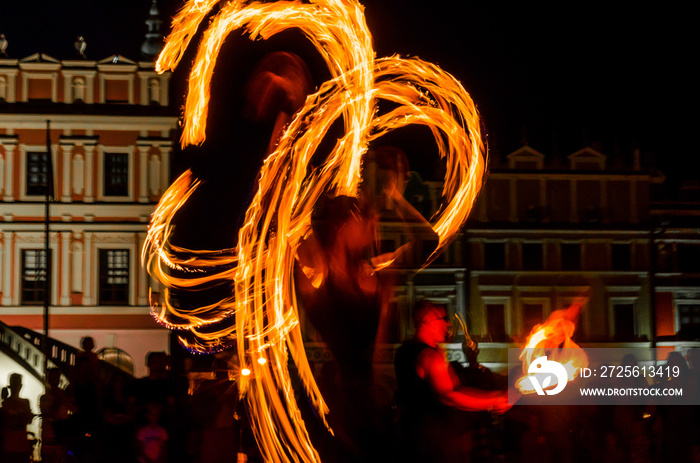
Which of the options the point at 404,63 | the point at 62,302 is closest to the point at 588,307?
the point at 62,302

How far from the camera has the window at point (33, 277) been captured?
34969 mm

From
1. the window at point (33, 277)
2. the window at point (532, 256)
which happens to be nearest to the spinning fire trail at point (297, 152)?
the window at point (33, 277)

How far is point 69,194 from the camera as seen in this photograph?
35656 mm

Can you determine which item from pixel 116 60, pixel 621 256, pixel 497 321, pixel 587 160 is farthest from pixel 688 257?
pixel 116 60

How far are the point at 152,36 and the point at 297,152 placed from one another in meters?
41.9

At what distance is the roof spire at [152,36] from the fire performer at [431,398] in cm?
4279

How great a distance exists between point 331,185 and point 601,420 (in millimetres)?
5424

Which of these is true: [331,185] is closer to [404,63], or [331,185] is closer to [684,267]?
[404,63]

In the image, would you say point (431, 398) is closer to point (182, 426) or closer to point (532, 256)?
point (182, 426)

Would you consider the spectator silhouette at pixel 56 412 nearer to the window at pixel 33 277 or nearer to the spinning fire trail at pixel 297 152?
the spinning fire trail at pixel 297 152

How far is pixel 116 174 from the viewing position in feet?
118

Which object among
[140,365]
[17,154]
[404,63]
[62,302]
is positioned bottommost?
[140,365]

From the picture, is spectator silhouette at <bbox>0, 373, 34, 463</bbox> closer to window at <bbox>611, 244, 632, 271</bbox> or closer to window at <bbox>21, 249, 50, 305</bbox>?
window at <bbox>21, 249, 50, 305</bbox>

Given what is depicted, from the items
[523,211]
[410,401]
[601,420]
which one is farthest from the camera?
[523,211]
